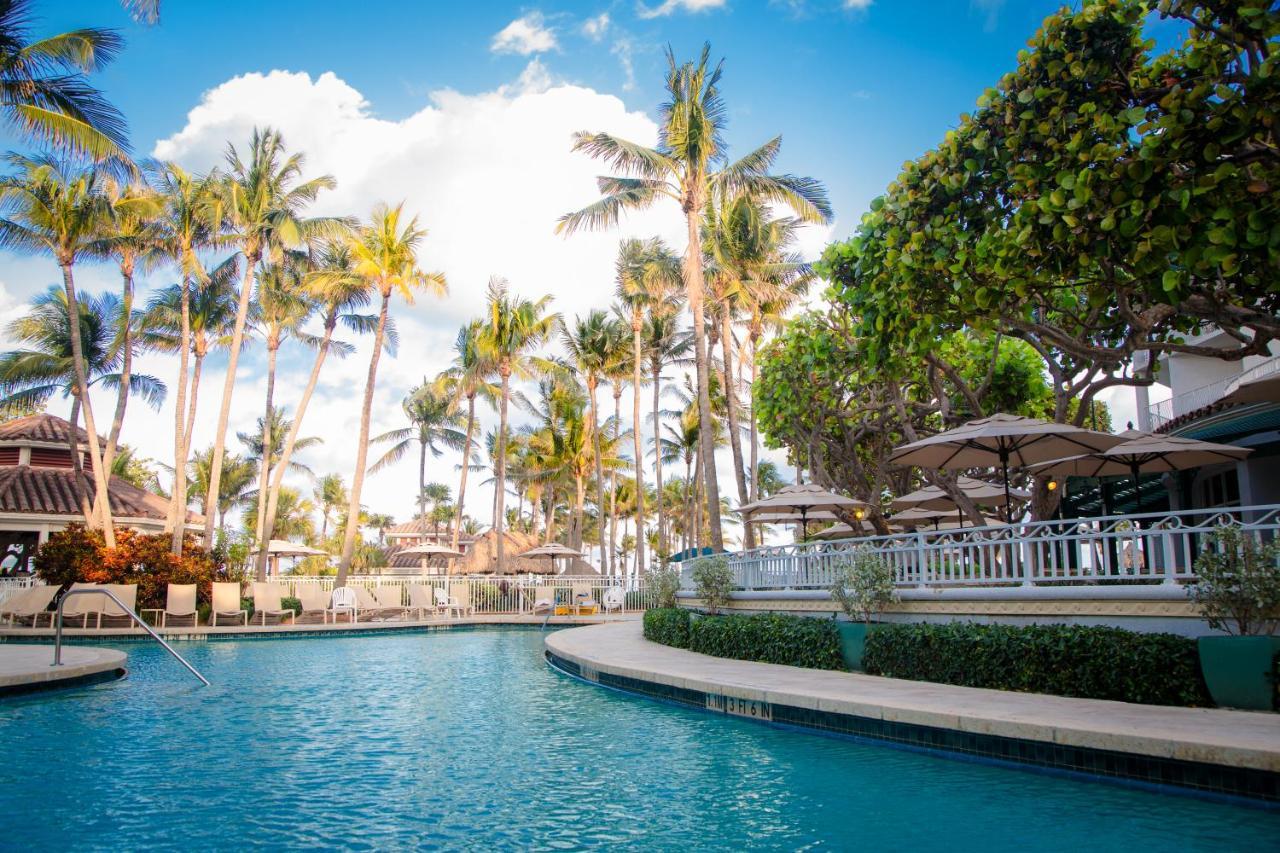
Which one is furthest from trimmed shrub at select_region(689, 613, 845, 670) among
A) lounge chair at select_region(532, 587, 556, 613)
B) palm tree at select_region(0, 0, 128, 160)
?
palm tree at select_region(0, 0, 128, 160)

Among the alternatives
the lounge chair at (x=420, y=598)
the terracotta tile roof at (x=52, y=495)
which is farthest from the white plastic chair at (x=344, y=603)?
the terracotta tile roof at (x=52, y=495)

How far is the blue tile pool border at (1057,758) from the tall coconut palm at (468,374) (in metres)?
29.6

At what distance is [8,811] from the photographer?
5.98 metres

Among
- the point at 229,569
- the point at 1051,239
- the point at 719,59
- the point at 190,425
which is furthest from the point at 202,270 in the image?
the point at 1051,239

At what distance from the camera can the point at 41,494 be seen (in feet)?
98.8

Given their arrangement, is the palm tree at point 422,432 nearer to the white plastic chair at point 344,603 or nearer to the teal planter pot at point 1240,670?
the white plastic chair at point 344,603

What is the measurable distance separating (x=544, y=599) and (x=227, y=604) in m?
9.76

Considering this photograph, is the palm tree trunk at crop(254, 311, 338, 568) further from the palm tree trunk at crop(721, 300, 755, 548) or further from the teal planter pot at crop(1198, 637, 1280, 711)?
the teal planter pot at crop(1198, 637, 1280, 711)

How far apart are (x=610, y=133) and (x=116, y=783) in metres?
17.9

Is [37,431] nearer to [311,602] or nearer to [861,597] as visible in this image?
[311,602]

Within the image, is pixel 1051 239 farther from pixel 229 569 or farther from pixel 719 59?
pixel 229 569

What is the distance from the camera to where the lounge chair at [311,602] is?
2320 centimetres

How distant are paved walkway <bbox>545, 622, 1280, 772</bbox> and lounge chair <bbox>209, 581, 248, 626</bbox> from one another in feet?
46.0

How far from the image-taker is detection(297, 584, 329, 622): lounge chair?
23.2m
